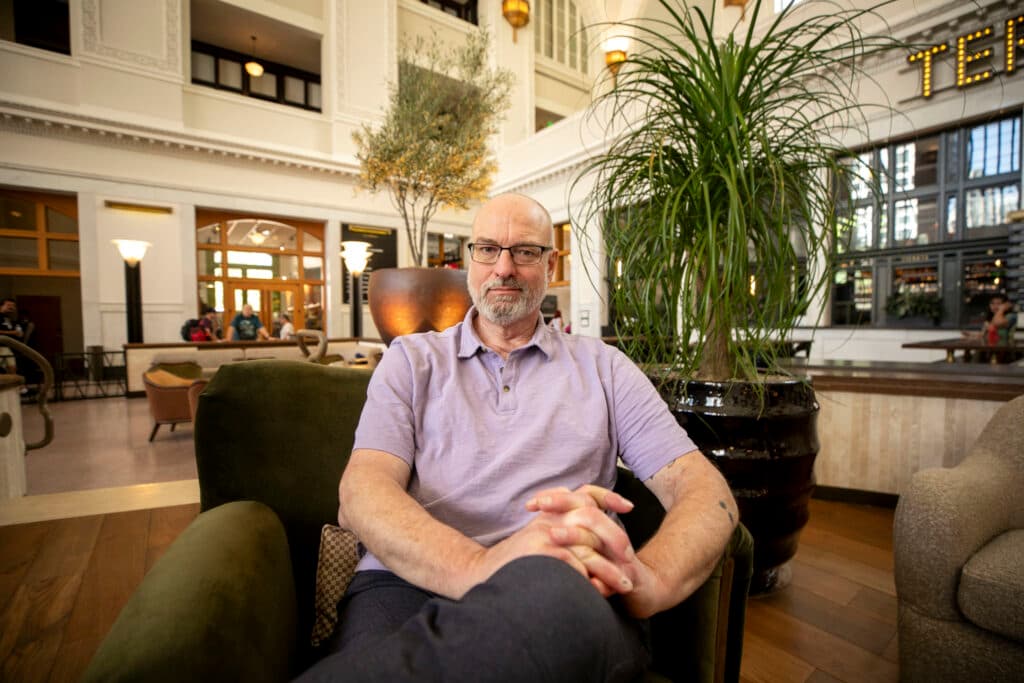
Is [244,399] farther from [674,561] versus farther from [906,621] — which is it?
[906,621]

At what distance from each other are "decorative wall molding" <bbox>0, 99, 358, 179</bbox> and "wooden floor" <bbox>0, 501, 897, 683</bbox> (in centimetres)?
908

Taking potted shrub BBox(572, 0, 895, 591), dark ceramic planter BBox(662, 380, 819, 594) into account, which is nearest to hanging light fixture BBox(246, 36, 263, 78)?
potted shrub BBox(572, 0, 895, 591)

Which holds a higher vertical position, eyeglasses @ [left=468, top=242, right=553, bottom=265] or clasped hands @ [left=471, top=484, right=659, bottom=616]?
eyeglasses @ [left=468, top=242, right=553, bottom=265]

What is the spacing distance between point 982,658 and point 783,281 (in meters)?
0.94

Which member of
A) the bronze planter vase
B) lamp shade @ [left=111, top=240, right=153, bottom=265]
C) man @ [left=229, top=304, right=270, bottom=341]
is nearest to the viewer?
the bronze planter vase

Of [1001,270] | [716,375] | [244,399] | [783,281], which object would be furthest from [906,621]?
[1001,270]

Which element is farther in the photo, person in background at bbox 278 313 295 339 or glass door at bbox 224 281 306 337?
glass door at bbox 224 281 306 337

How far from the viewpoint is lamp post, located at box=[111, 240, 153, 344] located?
6809mm

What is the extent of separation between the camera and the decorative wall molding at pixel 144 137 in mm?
7316

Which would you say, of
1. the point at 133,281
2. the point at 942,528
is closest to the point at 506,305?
the point at 942,528

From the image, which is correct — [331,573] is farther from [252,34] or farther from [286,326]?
[252,34]

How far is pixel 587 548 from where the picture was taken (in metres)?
0.68

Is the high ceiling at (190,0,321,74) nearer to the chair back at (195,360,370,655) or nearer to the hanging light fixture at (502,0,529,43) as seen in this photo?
the hanging light fixture at (502,0,529,43)

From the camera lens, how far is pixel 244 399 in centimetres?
97
